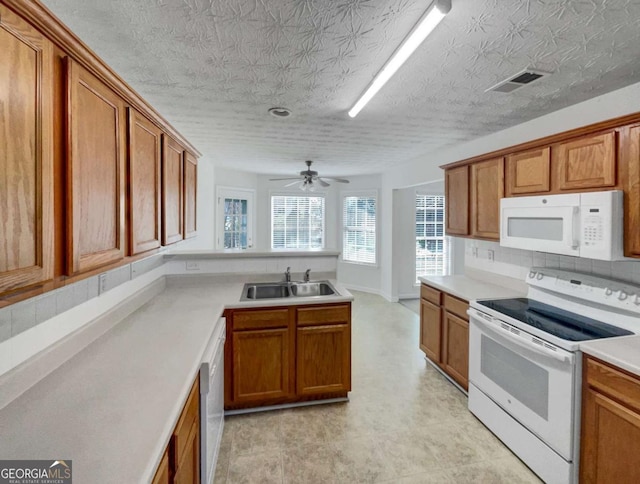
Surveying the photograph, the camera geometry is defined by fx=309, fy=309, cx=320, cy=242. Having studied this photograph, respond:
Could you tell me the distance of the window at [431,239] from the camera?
6.08m

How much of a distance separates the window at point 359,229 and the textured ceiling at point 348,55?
11.2 feet

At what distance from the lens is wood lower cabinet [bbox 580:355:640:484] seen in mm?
1435

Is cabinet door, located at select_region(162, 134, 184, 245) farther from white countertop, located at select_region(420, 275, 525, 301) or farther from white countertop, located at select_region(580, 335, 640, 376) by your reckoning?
white countertop, located at select_region(580, 335, 640, 376)

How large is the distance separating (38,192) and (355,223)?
597 cm

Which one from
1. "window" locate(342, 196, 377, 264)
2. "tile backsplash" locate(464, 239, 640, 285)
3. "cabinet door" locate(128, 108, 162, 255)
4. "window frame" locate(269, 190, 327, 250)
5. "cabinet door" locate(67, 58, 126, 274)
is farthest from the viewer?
"window frame" locate(269, 190, 327, 250)

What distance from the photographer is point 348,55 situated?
1.73 m

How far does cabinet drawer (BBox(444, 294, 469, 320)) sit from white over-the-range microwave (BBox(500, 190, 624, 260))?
0.62 meters

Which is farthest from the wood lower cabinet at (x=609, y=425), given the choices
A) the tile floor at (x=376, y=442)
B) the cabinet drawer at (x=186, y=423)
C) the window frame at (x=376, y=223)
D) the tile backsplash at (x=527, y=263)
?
the window frame at (x=376, y=223)

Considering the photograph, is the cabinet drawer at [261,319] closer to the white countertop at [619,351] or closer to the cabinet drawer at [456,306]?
the cabinet drawer at [456,306]

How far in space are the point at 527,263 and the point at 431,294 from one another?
0.90 m

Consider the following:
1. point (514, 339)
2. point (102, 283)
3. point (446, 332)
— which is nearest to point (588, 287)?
point (514, 339)

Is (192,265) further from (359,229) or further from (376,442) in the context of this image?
(359,229)

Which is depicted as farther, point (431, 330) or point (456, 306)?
point (431, 330)

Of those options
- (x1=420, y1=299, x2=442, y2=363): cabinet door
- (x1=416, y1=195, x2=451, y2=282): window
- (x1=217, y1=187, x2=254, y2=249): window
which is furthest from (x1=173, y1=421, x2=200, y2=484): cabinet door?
(x1=416, y1=195, x2=451, y2=282): window
